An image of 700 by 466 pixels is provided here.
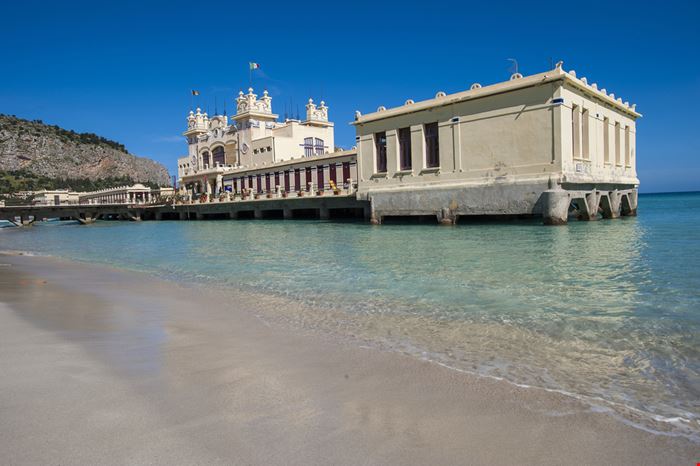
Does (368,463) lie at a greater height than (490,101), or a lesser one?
lesser

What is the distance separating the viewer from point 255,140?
57.2 metres

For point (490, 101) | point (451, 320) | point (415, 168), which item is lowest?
point (451, 320)

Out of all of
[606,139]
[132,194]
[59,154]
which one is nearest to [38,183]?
[59,154]

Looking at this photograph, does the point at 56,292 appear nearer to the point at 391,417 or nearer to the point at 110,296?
the point at 110,296

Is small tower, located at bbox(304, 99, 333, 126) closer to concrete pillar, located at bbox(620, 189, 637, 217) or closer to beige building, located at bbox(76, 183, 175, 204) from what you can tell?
beige building, located at bbox(76, 183, 175, 204)

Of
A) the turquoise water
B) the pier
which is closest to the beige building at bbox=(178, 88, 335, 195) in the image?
the pier

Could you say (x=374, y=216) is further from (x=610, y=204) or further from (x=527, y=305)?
(x=527, y=305)

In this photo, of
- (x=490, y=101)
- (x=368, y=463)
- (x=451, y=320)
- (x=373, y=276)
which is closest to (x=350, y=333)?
(x=451, y=320)

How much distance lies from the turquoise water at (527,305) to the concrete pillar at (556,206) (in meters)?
5.32

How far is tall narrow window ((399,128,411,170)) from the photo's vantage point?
28.3 meters

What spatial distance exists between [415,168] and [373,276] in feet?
58.8

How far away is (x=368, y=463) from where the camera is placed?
8.82ft

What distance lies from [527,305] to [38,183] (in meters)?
121

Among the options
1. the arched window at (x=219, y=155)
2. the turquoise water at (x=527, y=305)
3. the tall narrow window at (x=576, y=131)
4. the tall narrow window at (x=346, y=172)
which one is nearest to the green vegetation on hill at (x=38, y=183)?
the arched window at (x=219, y=155)
